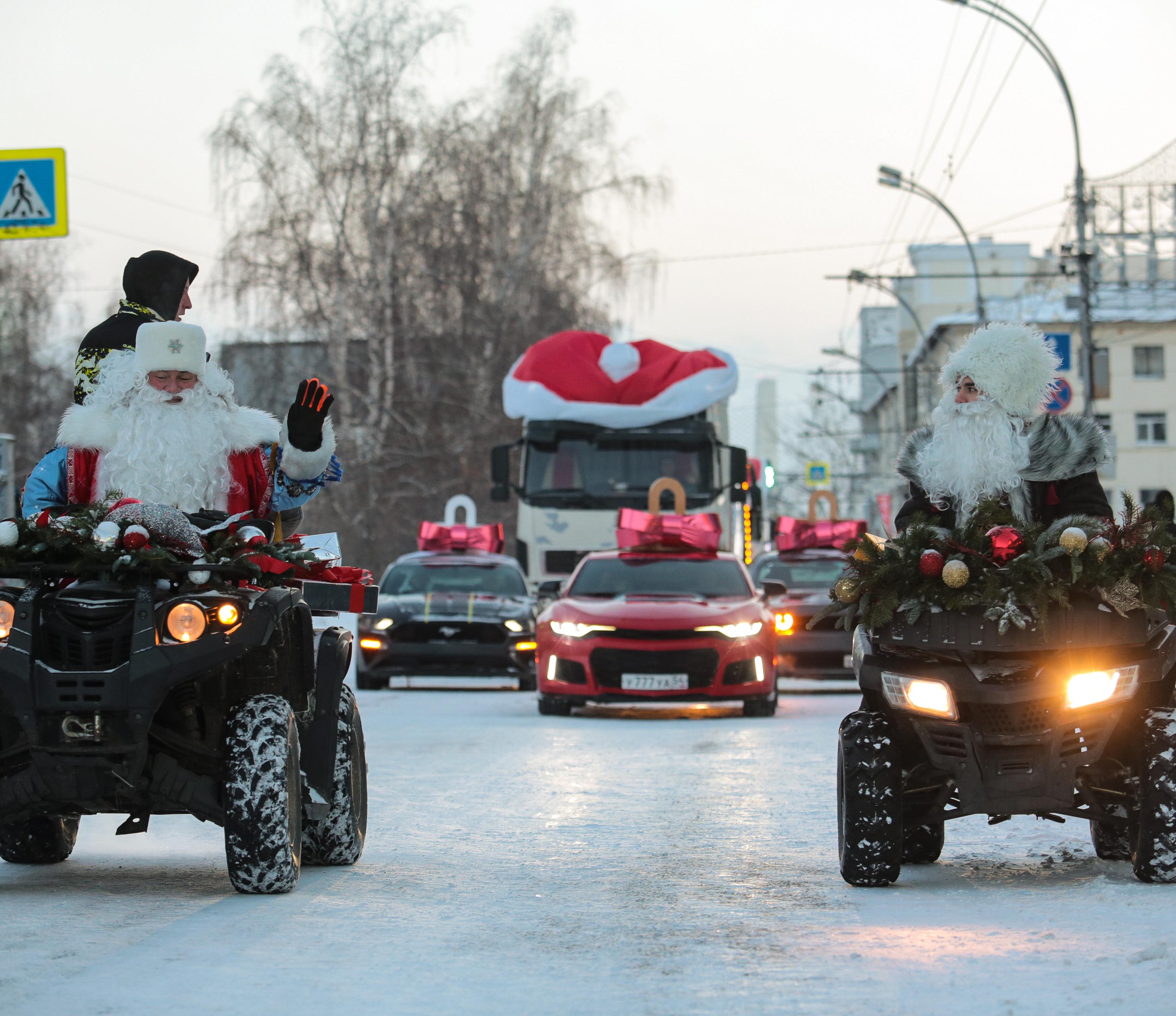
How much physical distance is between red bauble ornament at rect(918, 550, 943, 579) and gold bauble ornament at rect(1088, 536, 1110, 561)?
49cm

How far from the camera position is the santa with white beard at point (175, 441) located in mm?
6598

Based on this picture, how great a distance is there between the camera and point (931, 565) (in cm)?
645

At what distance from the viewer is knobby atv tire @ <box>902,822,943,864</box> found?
7246mm

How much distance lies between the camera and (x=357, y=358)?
4256 centimetres

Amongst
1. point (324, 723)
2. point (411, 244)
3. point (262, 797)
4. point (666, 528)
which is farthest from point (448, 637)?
point (411, 244)

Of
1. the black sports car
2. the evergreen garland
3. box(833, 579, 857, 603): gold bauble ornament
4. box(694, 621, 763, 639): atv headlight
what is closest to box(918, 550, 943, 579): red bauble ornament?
the evergreen garland

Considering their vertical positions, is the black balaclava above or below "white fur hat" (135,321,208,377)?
above

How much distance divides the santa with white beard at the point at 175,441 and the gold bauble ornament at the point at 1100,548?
8.51 feet

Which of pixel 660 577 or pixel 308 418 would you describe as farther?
pixel 660 577

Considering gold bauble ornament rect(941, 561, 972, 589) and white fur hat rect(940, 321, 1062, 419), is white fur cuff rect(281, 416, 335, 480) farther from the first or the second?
white fur hat rect(940, 321, 1062, 419)

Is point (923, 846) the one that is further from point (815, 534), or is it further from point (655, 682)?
point (815, 534)

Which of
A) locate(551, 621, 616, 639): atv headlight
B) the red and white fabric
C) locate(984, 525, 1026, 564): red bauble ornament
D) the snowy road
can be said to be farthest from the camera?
the red and white fabric

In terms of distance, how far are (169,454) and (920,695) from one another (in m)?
2.68

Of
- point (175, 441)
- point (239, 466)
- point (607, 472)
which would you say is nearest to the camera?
point (175, 441)
